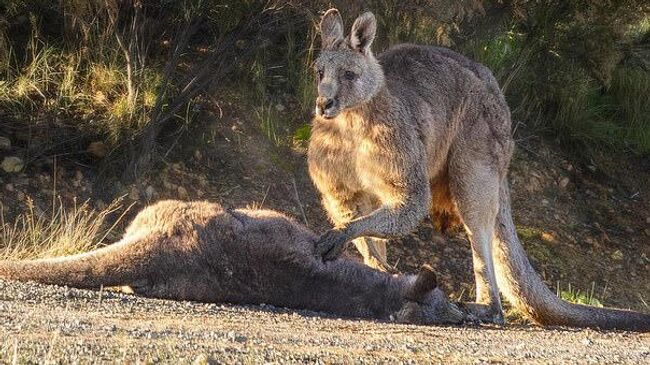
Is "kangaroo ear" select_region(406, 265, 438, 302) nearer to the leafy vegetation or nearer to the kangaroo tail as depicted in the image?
the kangaroo tail

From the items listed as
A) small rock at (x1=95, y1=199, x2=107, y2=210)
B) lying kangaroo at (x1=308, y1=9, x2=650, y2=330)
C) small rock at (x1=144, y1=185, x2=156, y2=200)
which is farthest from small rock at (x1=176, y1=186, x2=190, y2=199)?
lying kangaroo at (x1=308, y1=9, x2=650, y2=330)

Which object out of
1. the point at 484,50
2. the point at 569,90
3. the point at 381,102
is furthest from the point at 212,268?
the point at 569,90

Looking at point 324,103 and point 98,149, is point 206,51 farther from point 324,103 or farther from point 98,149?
point 324,103

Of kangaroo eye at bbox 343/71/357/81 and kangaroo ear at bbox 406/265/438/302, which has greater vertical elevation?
kangaroo eye at bbox 343/71/357/81

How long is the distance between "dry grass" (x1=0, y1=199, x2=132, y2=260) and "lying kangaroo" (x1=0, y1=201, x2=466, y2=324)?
131 cm

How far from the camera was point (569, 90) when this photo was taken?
1396 centimetres

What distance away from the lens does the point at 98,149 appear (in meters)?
10.7

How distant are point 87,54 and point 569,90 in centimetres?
617

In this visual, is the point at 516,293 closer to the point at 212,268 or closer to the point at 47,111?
the point at 212,268

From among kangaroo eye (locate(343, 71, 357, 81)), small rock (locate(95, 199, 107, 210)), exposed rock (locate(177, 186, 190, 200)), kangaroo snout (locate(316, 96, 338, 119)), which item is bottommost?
small rock (locate(95, 199, 107, 210))

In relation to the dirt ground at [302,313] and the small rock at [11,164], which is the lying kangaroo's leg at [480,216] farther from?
the small rock at [11,164]

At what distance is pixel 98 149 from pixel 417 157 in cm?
338

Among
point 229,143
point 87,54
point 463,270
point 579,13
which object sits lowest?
point 463,270

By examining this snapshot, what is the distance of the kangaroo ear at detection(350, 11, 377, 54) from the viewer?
28.7 ft
